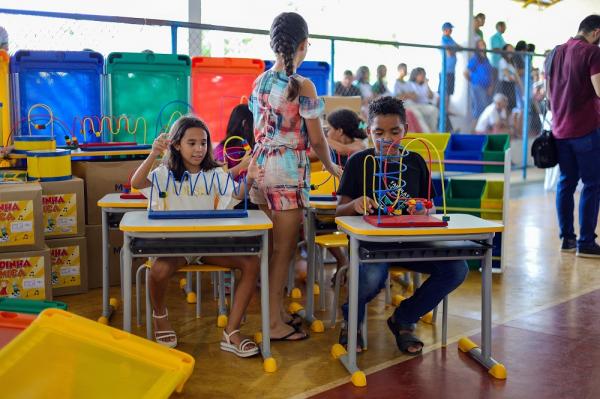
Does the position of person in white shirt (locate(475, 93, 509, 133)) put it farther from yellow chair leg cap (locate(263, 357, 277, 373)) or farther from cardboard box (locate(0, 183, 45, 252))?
yellow chair leg cap (locate(263, 357, 277, 373))

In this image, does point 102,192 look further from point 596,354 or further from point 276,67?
point 596,354

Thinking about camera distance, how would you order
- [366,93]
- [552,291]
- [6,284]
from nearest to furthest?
1. [6,284]
2. [552,291]
3. [366,93]

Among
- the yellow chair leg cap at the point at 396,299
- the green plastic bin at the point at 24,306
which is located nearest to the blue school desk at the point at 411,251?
the yellow chair leg cap at the point at 396,299

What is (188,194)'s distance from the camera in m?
3.36

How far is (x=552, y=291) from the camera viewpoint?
14.5 ft

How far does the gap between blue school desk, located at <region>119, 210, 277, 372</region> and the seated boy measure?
443mm

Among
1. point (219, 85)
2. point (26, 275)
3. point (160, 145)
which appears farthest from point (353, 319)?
point (219, 85)

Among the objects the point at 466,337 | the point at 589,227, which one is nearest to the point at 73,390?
the point at 466,337

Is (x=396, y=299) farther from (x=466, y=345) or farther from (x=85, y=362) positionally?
(x=85, y=362)

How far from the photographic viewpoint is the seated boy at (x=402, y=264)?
319cm

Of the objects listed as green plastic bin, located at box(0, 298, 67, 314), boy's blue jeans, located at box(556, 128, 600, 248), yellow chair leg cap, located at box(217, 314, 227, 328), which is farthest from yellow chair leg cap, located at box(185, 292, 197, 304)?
boy's blue jeans, located at box(556, 128, 600, 248)

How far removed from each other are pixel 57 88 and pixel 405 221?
2.91m

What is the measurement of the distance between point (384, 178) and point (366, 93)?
201 inches

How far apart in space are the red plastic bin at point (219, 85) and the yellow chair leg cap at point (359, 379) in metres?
2.85
